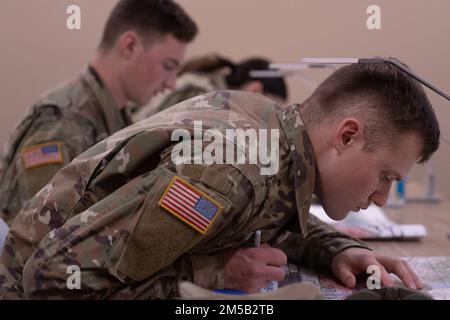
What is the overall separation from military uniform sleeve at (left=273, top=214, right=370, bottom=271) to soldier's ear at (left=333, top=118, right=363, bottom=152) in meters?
0.21

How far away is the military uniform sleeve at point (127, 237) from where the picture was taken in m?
0.81

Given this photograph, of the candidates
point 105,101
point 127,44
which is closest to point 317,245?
point 105,101

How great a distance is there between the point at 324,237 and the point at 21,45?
1033 mm

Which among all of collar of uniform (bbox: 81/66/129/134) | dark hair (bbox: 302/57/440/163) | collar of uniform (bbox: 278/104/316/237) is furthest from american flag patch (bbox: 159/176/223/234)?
collar of uniform (bbox: 81/66/129/134)

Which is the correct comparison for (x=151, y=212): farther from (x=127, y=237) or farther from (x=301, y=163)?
(x=301, y=163)

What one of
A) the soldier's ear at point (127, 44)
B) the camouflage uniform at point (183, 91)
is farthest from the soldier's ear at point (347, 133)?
the camouflage uniform at point (183, 91)

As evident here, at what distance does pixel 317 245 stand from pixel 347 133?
0.28 meters

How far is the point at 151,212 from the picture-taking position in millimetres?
Answer: 811

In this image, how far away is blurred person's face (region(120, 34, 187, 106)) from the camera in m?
2.06

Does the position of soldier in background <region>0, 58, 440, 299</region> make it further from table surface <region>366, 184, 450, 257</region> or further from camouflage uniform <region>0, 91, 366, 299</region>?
table surface <region>366, 184, 450, 257</region>

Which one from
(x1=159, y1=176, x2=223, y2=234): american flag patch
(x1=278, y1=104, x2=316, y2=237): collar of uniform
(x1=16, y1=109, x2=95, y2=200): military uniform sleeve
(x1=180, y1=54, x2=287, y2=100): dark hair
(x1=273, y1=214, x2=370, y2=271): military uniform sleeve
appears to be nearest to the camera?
(x1=159, y1=176, x2=223, y2=234): american flag patch

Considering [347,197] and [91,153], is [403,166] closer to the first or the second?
[347,197]

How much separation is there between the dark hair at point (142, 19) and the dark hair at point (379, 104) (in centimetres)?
112
